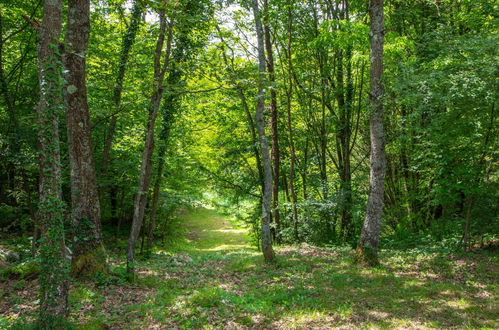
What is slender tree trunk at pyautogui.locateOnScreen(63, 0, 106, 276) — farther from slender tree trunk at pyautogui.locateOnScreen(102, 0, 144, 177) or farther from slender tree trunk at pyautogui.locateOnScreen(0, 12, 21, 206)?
slender tree trunk at pyautogui.locateOnScreen(102, 0, 144, 177)

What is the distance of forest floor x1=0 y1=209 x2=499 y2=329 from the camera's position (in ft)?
16.3

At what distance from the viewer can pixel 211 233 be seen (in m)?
20.6

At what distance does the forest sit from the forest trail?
2263mm

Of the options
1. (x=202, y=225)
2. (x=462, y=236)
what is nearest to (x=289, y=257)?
(x=462, y=236)

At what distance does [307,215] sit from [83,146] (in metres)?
8.77

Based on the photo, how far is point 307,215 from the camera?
1255cm

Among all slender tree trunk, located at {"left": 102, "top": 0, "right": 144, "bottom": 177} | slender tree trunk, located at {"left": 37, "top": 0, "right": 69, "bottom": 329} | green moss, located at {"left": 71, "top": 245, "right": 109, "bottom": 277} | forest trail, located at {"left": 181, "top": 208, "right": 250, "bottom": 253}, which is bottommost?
forest trail, located at {"left": 181, "top": 208, "right": 250, "bottom": 253}

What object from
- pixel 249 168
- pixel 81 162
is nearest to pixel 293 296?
pixel 81 162

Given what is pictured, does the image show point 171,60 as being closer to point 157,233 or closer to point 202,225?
point 157,233

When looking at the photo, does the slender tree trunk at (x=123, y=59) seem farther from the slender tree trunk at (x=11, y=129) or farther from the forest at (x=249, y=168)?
the slender tree trunk at (x=11, y=129)

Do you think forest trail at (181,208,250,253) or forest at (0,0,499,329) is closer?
forest at (0,0,499,329)

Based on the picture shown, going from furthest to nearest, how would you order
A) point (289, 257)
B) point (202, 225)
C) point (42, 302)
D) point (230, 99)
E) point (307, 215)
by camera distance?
point (202, 225) < point (230, 99) < point (307, 215) < point (289, 257) < point (42, 302)

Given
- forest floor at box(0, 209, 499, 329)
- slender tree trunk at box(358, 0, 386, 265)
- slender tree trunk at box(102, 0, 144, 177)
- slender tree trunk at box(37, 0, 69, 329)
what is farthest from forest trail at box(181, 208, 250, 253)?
slender tree trunk at box(37, 0, 69, 329)

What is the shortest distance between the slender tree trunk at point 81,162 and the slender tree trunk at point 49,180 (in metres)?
2.36
